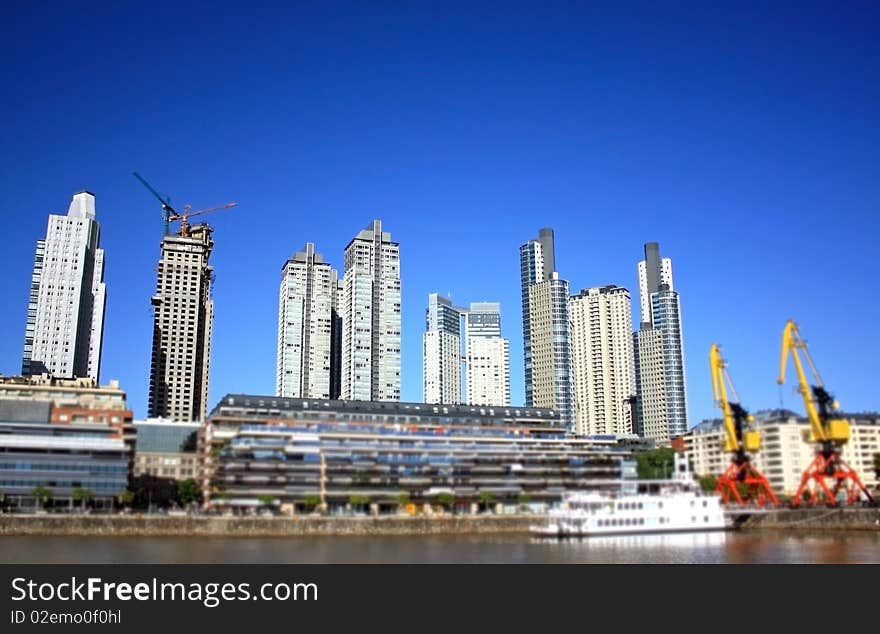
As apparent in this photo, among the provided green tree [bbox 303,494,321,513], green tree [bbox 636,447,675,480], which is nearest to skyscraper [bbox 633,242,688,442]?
green tree [bbox 636,447,675,480]

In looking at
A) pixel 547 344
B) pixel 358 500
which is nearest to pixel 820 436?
pixel 358 500

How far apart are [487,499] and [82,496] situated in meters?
30.7

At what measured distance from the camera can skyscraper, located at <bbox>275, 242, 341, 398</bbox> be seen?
13038 cm

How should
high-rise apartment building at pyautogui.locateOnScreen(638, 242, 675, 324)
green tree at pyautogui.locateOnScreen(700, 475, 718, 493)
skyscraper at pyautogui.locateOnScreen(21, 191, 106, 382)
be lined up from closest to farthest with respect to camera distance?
green tree at pyautogui.locateOnScreen(700, 475, 718, 493), skyscraper at pyautogui.locateOnScreen(21, 191, 106, 382), high-rise apartment building at pyautogui.locateOnScreen(638, 242, 675, 324)

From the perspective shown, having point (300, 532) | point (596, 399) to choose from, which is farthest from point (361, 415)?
point (596, 399)

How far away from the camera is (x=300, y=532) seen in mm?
62625

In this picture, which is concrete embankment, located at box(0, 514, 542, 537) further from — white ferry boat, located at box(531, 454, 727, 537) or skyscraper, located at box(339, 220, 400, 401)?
skyscraper, located at box(339, 220, 400, 401)

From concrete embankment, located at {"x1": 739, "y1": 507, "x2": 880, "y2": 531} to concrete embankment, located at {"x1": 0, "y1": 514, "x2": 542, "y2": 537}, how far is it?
2133 cm

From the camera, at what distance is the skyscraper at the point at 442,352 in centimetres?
16312

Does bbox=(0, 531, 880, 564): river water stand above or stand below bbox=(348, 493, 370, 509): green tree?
below

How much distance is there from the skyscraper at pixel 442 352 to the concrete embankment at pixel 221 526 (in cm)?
9432

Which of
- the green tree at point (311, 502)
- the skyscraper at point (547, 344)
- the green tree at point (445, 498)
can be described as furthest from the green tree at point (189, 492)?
the skyscraper at point (547, 344)

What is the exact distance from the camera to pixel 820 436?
64000 millimetres
